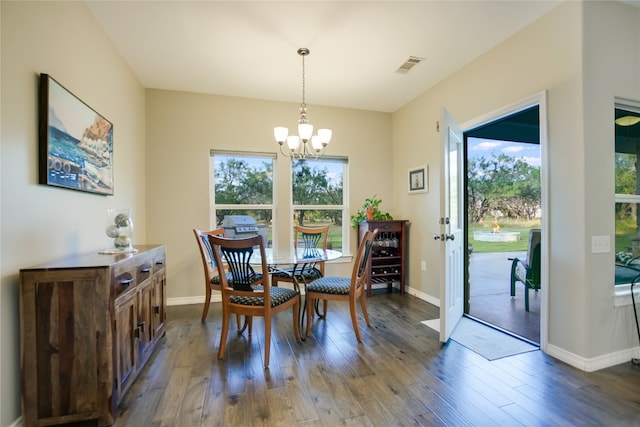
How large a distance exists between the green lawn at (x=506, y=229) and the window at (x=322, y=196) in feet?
6.13

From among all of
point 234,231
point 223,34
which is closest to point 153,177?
point 234,231

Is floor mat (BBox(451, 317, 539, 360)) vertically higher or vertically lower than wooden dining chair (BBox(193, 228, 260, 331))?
lower

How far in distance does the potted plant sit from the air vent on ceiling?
172cm

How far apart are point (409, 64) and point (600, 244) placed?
7.62ft

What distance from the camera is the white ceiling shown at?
2197 millimetres

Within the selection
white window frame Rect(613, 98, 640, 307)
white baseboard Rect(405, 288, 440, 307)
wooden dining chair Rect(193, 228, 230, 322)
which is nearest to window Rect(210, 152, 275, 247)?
wooden dining chair Rect(193, 228, 230, 322)

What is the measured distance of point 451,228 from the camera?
8.59 ft

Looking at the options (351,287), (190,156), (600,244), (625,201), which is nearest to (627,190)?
(625,201)

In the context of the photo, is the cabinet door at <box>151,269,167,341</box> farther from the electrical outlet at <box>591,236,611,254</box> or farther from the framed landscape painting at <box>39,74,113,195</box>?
the electrical outlet at <box>591,236,611,254</box>

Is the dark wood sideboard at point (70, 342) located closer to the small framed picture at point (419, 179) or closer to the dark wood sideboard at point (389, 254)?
the dark wood sideboard at point (389, 254)

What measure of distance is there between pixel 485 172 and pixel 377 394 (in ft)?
12.0

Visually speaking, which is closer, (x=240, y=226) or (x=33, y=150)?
(x=33, y=150)

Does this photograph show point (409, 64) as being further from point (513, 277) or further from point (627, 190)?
point (513, 277)

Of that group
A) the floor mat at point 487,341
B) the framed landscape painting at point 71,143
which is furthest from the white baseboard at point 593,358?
the framed landscape painting at point 71,143
